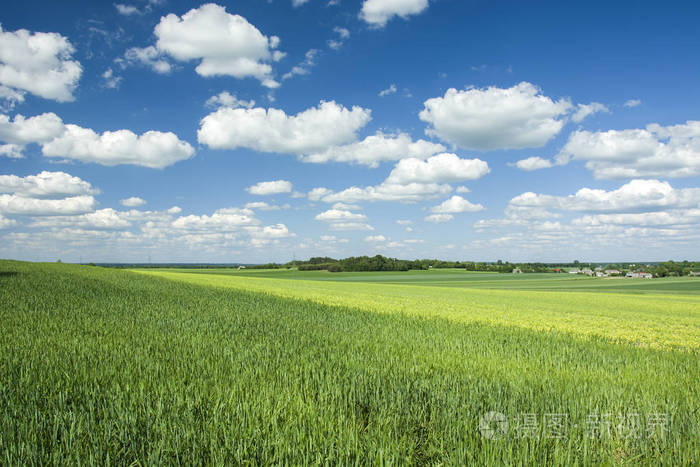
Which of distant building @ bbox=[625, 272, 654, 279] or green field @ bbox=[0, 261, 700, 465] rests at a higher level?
green field @ bbox=[0, 261, 700, 465]

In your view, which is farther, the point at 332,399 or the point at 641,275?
the point at 641,275

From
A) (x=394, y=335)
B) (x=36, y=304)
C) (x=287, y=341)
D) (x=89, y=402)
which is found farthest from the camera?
(x=36, y=304)

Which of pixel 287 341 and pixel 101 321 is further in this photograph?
pixel 101 321

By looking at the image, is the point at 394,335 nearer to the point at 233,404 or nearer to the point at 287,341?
the point at 287,341

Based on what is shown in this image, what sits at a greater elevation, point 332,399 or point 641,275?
point 332,399

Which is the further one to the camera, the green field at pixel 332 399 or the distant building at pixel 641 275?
the distant building at pixel 641 275

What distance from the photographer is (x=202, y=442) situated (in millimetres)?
3584

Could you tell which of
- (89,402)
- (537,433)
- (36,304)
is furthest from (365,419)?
(36,304)

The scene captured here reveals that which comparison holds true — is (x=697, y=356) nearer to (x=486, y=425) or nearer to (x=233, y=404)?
(x=486, y=425)

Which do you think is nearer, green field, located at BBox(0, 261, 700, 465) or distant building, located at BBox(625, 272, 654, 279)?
green field, located at BBox(0, 261, 700, 465)

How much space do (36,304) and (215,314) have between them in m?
7.91

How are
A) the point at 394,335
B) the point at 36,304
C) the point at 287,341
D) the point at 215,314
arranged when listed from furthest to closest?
the point at 36,304 → the point at 215,314 → the point at 394,335 → the point at 287,341

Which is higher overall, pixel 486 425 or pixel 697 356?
pixel 486 425

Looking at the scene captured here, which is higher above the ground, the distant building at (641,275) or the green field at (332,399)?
the green field at (332,399)
